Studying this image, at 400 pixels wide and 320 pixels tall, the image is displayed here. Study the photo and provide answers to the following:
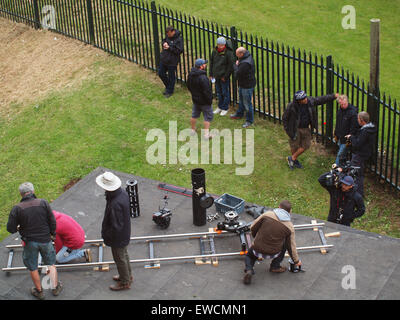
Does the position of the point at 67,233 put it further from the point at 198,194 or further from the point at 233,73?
the point at 233,73

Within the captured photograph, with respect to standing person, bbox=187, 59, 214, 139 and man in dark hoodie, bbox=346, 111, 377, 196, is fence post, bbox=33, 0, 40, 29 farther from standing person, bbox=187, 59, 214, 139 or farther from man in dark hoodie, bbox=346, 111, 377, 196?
man in dark hoodie, bbox=346, 111, 377, 196

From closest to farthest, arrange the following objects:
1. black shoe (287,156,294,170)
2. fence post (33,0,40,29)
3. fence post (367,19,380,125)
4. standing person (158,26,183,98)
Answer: fence post (367,19,380,125)
black shoe (287,156,294,170)
standing person (158,26,183,98)
fence post (33,0,40,29)

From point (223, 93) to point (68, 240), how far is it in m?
5.63

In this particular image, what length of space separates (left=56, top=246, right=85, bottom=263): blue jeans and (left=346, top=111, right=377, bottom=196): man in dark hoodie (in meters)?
4.84

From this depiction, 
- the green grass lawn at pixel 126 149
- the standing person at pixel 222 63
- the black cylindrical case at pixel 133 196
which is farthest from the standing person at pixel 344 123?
the black cylindrical case at pixel 133 196

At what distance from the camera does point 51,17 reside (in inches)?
675

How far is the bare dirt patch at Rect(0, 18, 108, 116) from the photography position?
14812 mm

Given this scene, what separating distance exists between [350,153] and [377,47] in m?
1.97

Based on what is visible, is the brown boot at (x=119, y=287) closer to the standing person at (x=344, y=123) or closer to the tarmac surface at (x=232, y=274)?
the tarmac surface at (x=232, y=274)

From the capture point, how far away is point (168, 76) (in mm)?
13789

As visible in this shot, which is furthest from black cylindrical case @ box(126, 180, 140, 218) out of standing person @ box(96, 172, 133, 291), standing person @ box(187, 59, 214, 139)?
standing person @ box(187, 59, 214, 139)

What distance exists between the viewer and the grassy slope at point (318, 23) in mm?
15656

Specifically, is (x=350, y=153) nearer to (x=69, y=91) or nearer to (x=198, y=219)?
(x=198, y=219)

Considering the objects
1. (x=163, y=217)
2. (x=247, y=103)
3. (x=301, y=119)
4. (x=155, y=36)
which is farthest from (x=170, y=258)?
(x=155, y=36)
